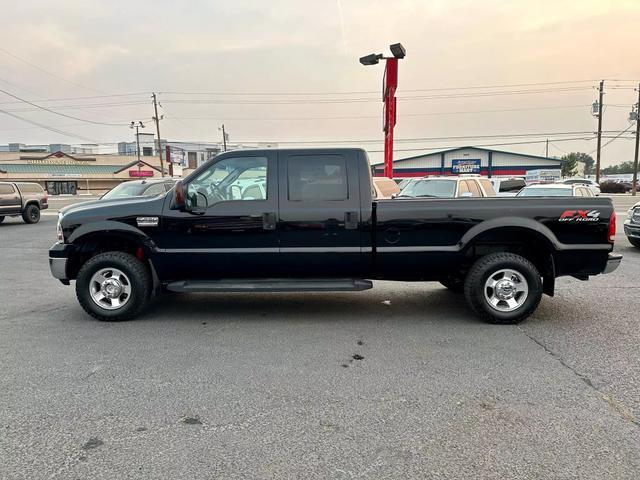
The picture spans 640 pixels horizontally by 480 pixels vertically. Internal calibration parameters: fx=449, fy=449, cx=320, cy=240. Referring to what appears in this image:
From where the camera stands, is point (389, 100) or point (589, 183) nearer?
point (389, 100)

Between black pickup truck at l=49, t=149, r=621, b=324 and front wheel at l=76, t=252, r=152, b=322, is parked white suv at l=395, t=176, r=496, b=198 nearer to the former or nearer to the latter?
black pickup truck at l=49, t=149, r=621, b=324

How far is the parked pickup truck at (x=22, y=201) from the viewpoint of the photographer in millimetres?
17266

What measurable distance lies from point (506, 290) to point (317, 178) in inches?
97.6

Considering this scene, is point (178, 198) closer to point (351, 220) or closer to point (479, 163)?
point (351, 220)

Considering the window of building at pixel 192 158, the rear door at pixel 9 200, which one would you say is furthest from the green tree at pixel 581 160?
the rear door at pixel 9 200

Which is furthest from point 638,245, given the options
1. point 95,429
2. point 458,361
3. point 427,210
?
point 95,429

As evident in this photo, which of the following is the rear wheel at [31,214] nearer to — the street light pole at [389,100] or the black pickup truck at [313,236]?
the street light pole at [389,100]

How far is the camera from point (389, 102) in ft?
58.2

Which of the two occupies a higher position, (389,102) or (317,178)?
(389,102)

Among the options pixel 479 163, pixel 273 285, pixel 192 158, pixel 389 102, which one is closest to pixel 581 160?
pixel 479 163

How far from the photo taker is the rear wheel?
59.2 feet

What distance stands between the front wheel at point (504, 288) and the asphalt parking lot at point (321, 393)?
0.17 metres

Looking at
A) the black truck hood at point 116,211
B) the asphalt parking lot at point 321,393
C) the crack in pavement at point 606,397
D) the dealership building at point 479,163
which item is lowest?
the crack in pavement at point 606,397

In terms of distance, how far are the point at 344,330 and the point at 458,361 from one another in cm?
133
